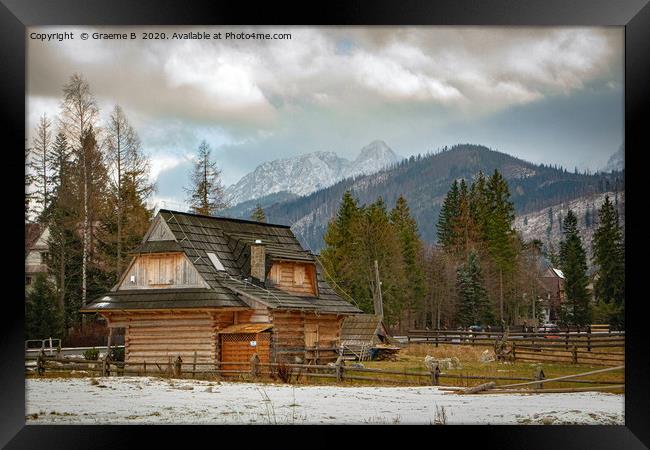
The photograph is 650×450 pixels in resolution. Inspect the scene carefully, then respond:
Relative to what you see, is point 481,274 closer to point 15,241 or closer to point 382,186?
point 382,186

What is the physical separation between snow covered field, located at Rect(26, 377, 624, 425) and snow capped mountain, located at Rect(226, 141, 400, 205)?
26.8ft

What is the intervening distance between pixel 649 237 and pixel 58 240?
64.4 feet

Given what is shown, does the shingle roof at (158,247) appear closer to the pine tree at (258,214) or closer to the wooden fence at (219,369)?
the wooden fence at (219,369)

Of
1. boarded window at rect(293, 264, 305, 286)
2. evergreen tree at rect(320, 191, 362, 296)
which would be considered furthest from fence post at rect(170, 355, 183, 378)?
evergreen tree at rect(320, 191, 362, 296)

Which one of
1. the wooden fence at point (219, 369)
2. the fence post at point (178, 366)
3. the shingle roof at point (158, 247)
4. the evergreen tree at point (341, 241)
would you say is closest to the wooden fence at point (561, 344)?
the wooden fence at point (219, 369)

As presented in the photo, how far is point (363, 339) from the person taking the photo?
4134cm

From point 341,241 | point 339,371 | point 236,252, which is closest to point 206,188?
point 236,252

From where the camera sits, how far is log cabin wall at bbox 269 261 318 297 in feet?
108

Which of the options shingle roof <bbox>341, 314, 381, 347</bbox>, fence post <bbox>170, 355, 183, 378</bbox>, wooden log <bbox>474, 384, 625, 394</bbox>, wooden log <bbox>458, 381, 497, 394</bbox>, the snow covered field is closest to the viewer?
the snow covered field

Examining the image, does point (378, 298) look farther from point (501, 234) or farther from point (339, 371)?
point (339, 371)

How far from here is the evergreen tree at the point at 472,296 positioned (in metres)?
48.7

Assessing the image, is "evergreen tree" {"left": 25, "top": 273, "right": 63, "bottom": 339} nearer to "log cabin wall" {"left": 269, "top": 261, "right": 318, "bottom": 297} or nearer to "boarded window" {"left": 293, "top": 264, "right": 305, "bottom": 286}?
"log cabin wall" {"left": 269, "top": 261, "right": 318, "bottom": 297}

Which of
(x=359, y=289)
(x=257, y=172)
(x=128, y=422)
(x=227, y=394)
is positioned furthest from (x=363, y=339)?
(x=128, y=422)

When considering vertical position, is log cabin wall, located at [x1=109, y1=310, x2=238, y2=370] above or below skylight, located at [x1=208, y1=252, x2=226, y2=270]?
below
